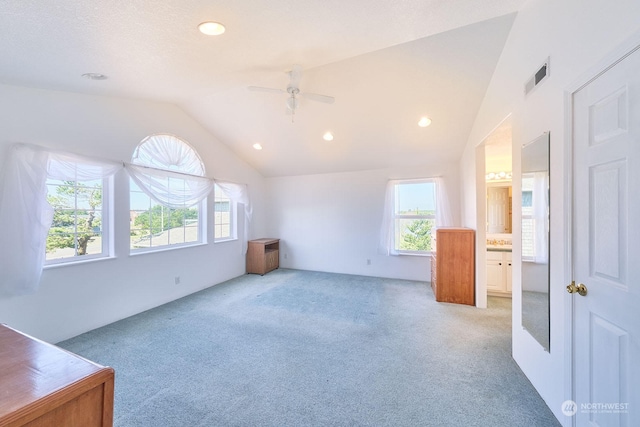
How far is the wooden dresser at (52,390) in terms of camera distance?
31.5 inches

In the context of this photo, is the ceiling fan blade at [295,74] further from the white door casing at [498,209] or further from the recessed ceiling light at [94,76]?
the white door casing at [498,209]

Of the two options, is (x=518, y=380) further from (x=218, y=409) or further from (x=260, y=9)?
(x=260, y=9)

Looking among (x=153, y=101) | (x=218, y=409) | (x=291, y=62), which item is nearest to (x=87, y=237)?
(x=153, y=101)

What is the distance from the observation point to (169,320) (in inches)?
128


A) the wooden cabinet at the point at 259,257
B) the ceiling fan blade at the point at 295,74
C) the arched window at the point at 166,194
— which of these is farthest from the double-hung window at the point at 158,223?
the ceiling fan blade at the point at 295,74

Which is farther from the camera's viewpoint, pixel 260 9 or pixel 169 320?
pixel 169 320

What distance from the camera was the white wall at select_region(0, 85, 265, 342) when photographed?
2.53m

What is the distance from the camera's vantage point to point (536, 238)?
6.56 ft

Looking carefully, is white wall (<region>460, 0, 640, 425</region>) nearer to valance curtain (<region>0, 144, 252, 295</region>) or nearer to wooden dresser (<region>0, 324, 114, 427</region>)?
wooden dresser (<region>0, 324, 114, 427</region>)

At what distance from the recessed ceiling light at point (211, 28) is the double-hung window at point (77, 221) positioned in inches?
93.7

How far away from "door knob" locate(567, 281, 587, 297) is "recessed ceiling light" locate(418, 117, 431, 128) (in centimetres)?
281

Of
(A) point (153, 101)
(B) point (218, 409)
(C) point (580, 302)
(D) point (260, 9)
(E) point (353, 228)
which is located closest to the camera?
(C) point (580, 302)

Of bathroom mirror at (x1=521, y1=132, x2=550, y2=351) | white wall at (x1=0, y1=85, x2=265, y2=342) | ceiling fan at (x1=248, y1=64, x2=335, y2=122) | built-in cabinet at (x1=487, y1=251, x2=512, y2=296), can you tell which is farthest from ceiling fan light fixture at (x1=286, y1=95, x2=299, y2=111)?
built-in cabinet at (x1=487, y1=251, x2=512, y2=296)

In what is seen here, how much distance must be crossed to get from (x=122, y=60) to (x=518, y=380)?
160 inches
